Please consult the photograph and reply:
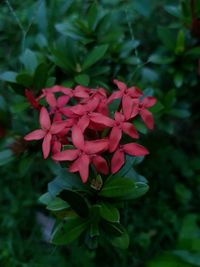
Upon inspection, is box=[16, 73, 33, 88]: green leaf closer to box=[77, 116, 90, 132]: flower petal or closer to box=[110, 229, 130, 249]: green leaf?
box=[77, 116, 90, 132]: flower petal

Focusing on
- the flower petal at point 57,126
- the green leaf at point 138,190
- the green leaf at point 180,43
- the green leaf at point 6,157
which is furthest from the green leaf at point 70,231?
the green leaf at point 180,43

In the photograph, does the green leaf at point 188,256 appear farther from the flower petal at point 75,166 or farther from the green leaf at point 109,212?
the flower petal at point 75,166

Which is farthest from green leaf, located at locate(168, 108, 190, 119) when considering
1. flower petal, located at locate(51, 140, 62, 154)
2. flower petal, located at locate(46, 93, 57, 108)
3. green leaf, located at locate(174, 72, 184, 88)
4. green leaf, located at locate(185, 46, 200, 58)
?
flower petal, located at locate(51, 140, 62, 154)

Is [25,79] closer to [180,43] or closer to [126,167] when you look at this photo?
[126,167]

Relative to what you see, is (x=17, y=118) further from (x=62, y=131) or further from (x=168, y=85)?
(x=168, y=85)

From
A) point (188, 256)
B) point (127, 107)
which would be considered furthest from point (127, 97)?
point (188, 256)
